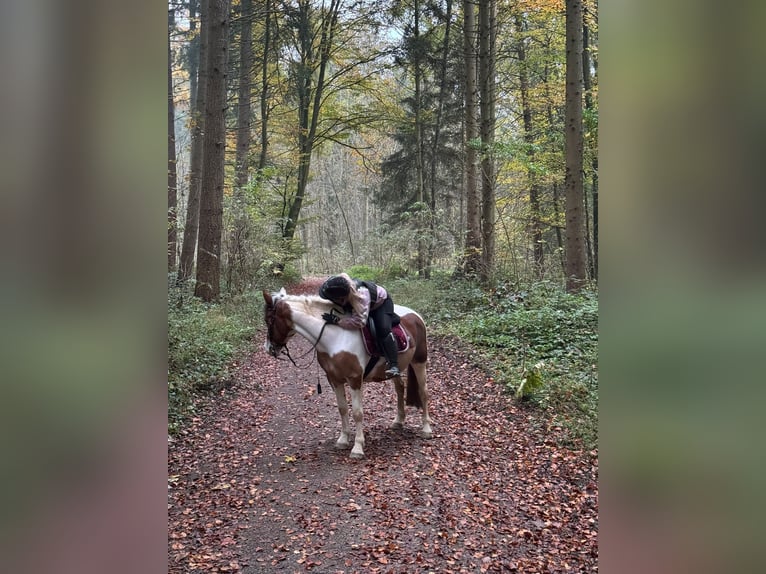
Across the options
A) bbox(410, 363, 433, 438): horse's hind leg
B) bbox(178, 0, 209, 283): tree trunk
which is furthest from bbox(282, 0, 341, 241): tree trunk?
bbox(410, 363, 433, 438): horse's hind leg

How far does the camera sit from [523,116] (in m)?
16.5

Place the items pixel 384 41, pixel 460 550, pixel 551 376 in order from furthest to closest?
1. pixel 384 41
2. pixel 551 376
3. pixel 460 550

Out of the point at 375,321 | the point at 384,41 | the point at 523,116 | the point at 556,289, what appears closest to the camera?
the point at 375,321

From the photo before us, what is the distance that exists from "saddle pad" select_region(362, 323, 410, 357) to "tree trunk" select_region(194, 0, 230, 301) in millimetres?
6194

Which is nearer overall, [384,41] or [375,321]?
[375,321]

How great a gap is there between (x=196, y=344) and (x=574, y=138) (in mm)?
8102

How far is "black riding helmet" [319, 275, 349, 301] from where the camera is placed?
5418 millimetres

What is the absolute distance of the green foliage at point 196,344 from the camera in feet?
21.5
